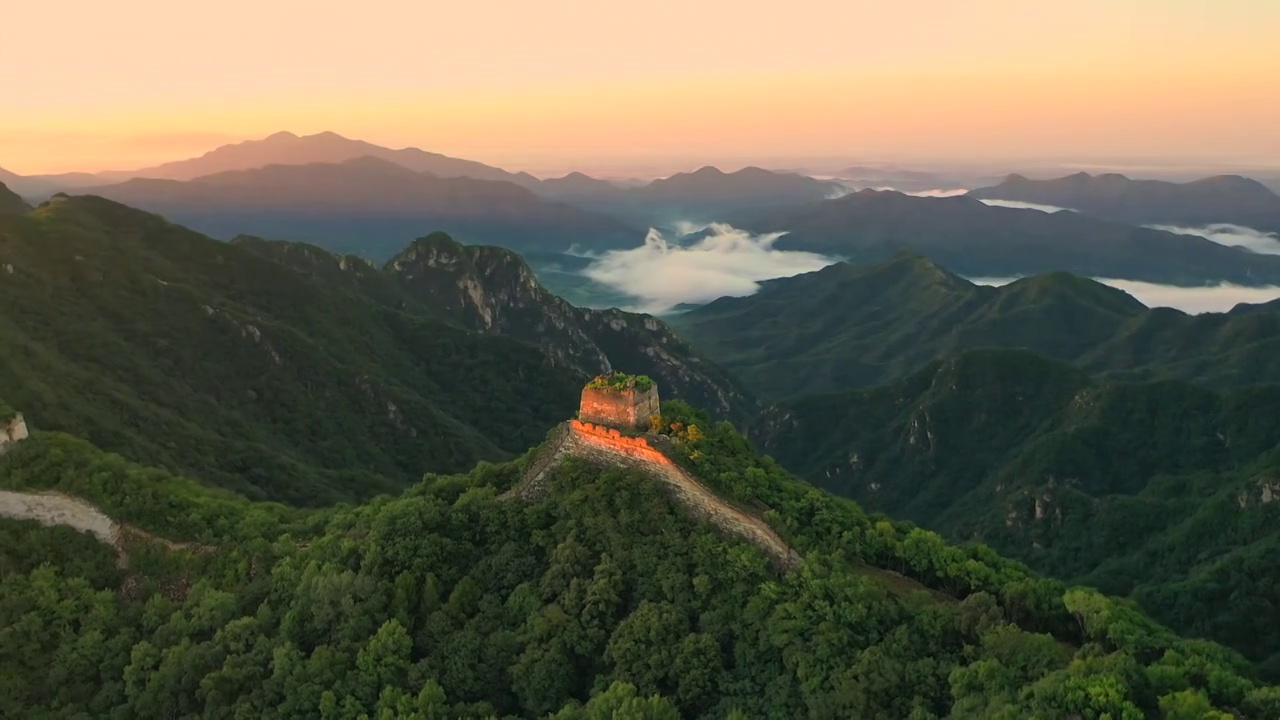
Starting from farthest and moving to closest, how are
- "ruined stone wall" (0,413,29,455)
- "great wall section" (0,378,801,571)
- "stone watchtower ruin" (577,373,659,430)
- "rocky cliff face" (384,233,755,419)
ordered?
"rocky cliff face" (384,233,755,419), "ruined stone wall" (0,413,29,455), "stone watchtower ruin" (577,373,659,430), "great wall section" (0,378,801,571)

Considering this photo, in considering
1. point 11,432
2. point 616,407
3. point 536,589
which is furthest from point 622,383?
point 11,432

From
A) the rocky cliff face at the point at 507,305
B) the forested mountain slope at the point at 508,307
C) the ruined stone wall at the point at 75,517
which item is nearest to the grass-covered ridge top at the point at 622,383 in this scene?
the ruined stone wall at the point at 75,517

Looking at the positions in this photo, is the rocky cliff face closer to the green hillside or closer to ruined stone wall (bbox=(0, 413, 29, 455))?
the green hillside

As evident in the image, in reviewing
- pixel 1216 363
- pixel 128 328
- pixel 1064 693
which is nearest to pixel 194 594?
pixel 1064 693

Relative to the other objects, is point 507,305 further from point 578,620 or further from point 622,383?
point 578,620

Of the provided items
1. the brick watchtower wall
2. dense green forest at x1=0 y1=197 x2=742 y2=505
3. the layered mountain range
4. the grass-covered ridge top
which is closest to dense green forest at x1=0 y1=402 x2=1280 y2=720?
the layered mountain range

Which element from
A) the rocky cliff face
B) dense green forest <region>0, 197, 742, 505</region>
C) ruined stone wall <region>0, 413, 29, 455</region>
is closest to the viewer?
ruined stone wall <region>0, 413, 29, 455</region>

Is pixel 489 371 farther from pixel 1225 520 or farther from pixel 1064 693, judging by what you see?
pixel 1064 693
